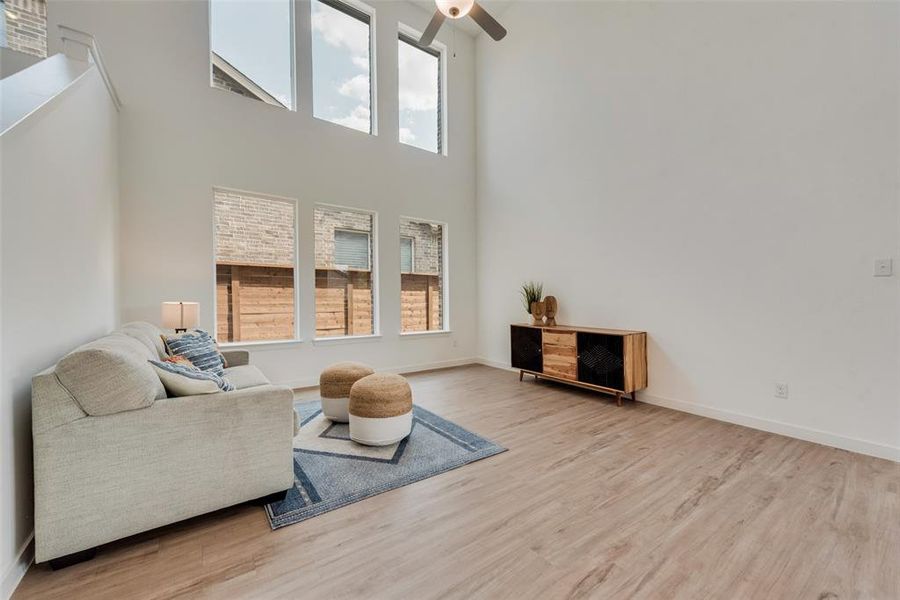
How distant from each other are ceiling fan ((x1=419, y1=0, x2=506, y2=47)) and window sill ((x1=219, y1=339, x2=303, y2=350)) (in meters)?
3.42

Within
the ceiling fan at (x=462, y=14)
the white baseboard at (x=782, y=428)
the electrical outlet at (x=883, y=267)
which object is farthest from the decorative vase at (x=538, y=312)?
the ceiling fan at (x=462, y=14)

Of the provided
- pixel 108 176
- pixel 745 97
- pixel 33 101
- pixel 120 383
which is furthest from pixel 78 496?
pixel 745 97

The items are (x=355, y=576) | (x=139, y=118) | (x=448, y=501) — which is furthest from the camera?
(x=139, y=118)

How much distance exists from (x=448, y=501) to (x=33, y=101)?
277 centimetres

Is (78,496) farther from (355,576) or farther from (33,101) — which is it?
(33,101)

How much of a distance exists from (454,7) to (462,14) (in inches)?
3.3

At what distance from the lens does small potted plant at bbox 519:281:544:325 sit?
460 cm

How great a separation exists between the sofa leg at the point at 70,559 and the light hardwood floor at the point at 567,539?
28mm

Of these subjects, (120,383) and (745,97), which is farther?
(745,97)

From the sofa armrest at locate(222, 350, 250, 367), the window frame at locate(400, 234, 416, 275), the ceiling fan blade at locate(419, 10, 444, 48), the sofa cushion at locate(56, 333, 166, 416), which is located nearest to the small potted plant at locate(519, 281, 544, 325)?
the window frame at locate(400, 234, 416, 275)

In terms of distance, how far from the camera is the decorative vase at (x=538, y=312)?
4.59 meters

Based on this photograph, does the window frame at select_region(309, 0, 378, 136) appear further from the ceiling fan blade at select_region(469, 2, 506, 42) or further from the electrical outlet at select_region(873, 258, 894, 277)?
the electrical outlet at select_region(873, 258, 894, 277)

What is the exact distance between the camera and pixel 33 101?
167 cm

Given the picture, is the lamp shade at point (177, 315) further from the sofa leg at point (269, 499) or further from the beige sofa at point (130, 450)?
the sofa leg at point (269, 499)
